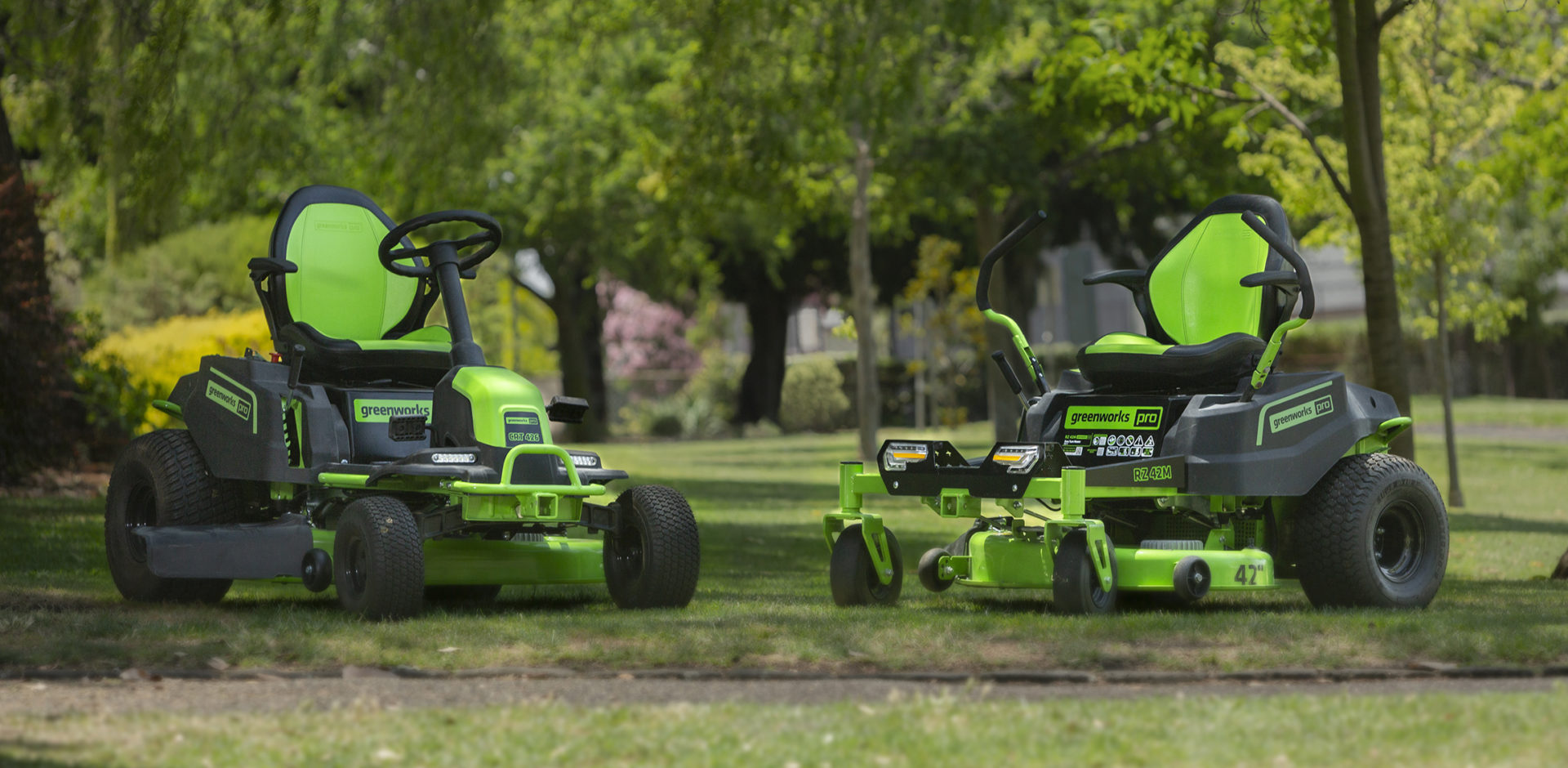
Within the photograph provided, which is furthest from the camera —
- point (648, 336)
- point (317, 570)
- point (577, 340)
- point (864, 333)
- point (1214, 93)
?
point (648, 336)

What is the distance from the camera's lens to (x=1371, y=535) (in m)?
8.38

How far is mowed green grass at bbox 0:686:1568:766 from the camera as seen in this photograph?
5.01 meters

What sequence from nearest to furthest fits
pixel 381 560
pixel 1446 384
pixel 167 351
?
pixel 381 560, pixel 1446 384, pixel 167 351

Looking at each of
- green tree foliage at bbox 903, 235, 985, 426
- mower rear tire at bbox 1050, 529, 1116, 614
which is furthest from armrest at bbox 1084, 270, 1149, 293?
green tree foliage at bbox 903, 235, 985, 426

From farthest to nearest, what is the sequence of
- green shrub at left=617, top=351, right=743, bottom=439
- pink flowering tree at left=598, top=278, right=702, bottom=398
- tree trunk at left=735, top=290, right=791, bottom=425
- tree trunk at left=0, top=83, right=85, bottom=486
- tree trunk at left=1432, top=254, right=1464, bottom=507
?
pink flowering tree at left=598, top=278, right=702, bottom=398
tree trunk at left=735, top=290, right=791, bottom=425
green shrub at left=617, top=351, right=743, bottom=439
tree trunk at left=1432, top=254, right=1464, bottom=507
tree trunk at left=0, top=83, right=85, bottom=486

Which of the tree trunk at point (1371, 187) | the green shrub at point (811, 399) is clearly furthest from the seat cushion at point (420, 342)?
the green shrub at point (811, 399)

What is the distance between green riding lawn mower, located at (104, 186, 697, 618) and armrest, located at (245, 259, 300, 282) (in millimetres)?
16

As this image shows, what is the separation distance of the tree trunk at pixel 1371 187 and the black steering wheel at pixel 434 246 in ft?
19.6

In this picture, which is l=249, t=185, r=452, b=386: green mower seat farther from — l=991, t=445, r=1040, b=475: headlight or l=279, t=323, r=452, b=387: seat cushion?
l=991, t=445, r=1040, b=475: headlight

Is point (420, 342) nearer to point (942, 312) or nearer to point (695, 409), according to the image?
point (942, 312)

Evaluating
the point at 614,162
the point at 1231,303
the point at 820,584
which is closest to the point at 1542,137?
the point at 1231,303

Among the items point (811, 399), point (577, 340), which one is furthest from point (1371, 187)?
point (811, 399)

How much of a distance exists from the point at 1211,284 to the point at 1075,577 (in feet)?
6.22

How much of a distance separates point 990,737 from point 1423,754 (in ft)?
3.92
